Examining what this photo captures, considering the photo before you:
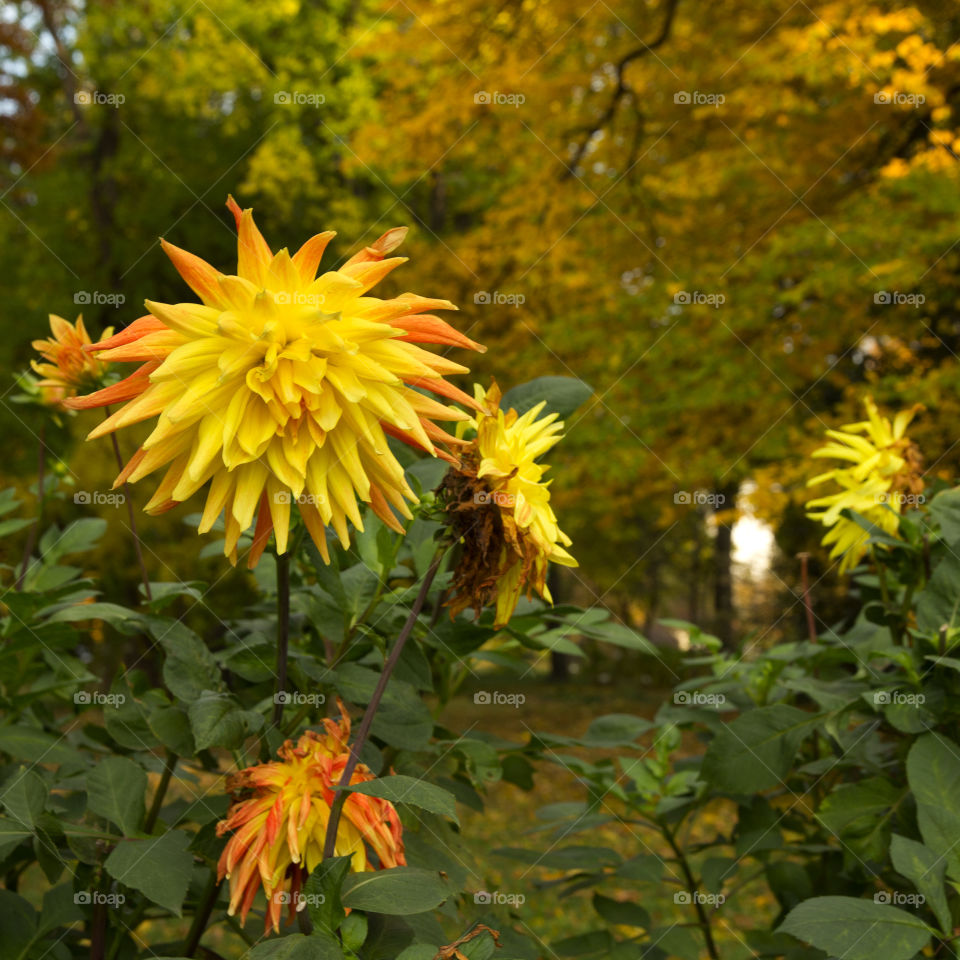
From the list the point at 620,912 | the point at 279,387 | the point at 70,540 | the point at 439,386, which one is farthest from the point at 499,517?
the point at 70,540

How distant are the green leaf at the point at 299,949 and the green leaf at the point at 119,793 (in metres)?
0.39

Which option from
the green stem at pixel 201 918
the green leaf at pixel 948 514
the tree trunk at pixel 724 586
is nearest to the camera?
the green stem at pixel 201 918

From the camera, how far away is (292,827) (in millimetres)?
975

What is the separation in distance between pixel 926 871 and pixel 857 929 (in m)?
0.17

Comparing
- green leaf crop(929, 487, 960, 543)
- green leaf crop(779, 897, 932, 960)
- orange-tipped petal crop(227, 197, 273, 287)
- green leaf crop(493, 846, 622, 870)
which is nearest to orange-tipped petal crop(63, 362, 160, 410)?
orange-tipped petal crop(227, 197, 273, 287)

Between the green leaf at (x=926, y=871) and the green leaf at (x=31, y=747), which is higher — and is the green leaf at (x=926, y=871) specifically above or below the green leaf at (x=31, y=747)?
above

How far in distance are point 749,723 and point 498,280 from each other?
10.0 metres

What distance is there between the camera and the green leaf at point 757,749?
150 cm

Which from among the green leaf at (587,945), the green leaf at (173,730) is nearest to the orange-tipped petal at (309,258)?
the green leaf at (173,730)

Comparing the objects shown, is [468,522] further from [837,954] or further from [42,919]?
[42,919]

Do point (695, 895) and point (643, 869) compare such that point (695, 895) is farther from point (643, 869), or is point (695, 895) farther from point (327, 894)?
→ point (327, 894)

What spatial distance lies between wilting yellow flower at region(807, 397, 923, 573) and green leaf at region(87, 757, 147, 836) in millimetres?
1264

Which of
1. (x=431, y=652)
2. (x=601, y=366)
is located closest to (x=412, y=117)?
(x=601, y=366)

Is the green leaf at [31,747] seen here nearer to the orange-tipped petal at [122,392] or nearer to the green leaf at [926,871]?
the orange-tipped petal at [122,392]
